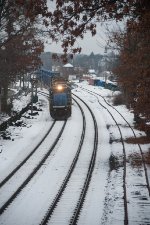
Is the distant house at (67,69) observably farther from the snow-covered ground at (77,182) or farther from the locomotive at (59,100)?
the snow-covered ground at (77,182)

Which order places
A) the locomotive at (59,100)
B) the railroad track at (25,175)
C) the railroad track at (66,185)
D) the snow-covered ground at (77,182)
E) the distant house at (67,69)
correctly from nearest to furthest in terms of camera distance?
the snow-covered ground at (77,182)
the railroad track at (66,185)
the railroad track at (25,175)
the locomotive at (59,100)
the distant house at (67,69)

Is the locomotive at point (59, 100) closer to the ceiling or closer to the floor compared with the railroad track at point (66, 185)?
closer to the ceiling

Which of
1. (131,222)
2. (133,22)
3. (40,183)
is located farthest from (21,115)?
(133,22)

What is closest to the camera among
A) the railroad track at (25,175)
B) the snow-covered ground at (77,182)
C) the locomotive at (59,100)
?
the snow-covered ground at (77,182)

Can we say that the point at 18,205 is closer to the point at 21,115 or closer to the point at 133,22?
the point at 133,22

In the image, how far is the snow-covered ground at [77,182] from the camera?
12742mm

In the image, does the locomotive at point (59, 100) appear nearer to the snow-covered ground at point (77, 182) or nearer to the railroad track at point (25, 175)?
the snow-covered ground at point (77, 182)

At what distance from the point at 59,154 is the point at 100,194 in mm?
7826

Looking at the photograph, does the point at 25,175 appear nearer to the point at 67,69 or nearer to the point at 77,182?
the point at 77,182

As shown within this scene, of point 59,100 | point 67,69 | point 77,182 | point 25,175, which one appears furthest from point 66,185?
point 67,69

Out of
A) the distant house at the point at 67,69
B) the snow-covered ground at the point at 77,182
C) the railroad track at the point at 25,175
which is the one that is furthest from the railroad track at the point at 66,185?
the distant house at the point at 67,69

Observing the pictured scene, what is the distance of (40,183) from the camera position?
658 inches

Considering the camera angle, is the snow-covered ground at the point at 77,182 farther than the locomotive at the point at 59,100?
No

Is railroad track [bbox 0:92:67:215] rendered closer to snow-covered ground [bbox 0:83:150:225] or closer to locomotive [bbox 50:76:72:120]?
snow-covered ground [bbox 0:83:150:225]
